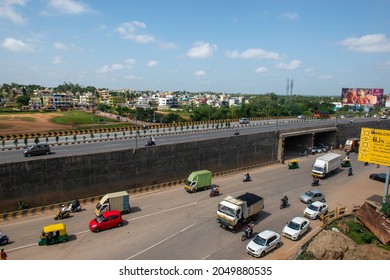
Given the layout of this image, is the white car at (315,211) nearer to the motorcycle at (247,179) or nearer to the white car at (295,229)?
the white car at (295,229)

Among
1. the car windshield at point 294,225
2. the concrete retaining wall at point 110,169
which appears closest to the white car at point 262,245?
the car windshield at point 294,225

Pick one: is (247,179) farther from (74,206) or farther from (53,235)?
(53,235)

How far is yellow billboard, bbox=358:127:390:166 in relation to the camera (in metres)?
30.1

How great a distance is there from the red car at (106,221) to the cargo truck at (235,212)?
8.83 meters

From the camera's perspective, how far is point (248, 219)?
2608 cm

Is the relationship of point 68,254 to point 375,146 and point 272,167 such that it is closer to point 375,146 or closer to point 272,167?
point 375,146

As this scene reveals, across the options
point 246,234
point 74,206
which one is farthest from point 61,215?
point 246,234

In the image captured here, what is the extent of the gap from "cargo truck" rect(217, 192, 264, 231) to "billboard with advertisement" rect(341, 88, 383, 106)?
103 meters

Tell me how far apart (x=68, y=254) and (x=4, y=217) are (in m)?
9.85

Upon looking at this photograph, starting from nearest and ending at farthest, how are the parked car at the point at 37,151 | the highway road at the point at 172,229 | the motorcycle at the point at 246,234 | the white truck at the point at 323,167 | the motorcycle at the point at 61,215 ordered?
the highway road at the point at 172,229
the motorcycle at the point at 246,234
the motorcycle at the point at 61,215
the parked car at the point at 37,151
the white truck at the point at 323,167

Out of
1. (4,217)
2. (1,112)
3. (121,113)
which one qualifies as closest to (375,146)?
(4,217)

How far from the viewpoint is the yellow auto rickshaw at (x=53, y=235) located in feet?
70.9

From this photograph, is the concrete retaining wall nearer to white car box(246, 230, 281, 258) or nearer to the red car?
the red car

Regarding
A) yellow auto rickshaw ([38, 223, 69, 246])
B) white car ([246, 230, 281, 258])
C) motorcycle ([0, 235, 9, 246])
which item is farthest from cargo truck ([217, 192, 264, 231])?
motorcycle ([0, 235, 9, 246])
